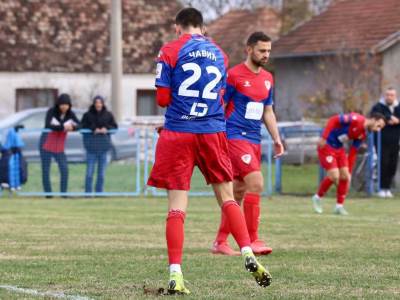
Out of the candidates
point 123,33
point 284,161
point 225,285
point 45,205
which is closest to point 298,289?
point 225,285

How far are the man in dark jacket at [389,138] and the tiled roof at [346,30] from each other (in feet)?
42.5

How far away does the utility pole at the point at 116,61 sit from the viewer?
3069cm

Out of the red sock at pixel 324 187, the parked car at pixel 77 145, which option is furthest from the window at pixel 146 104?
the red sock at pixel 324 187

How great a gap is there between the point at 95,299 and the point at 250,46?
4.30 meters

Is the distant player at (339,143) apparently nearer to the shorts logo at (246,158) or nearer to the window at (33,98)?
the shorts logo at (246,158)

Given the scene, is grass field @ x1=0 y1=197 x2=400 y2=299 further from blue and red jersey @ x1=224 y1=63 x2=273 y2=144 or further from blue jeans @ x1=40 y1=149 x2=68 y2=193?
blue jeans @ x1=40 y1=149 x2=68 y2=193

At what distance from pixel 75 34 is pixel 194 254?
29.3 meters

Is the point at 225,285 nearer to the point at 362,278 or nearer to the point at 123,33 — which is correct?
the point at 362,278

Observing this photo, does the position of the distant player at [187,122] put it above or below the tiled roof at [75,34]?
below

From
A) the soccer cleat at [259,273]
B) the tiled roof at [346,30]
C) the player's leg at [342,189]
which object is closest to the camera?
the soccer cleat at [259,273]

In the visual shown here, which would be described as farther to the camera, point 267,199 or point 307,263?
point 267,199

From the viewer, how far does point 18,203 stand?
19859 millimetres

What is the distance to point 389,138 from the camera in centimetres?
2312

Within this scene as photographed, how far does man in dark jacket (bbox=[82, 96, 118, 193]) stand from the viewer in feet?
71.8
